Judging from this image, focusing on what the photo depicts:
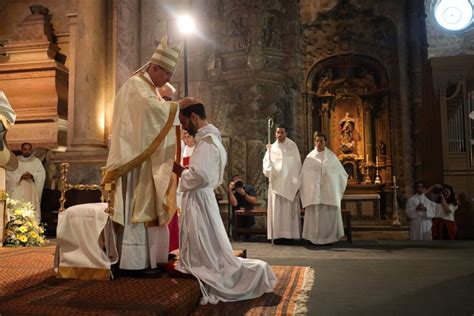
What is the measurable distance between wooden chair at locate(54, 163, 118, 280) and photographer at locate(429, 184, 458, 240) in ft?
23.9

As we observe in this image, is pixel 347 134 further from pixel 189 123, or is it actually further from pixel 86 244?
pixel 86 244

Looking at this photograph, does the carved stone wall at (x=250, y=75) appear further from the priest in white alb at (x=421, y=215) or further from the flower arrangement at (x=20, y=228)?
the flower arrangement at (x=20, y=228)

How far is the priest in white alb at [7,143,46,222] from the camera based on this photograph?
8734mm

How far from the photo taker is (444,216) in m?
9.12

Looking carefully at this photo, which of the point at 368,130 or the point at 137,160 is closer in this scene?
the point at 137,160

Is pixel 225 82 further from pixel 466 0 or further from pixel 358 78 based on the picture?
pixel 466 0

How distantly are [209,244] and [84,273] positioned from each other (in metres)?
1.07

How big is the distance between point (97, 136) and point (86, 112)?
53cm

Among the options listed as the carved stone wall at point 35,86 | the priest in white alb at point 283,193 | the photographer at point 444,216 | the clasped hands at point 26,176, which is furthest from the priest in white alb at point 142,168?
the photographer at point 444,216

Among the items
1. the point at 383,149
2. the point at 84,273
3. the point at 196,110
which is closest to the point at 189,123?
the point at 196,110

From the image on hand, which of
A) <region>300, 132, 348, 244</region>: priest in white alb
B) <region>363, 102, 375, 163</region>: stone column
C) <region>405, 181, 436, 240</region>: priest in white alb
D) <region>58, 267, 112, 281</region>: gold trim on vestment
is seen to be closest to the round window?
<region>363, 102, 375, 163</region>: stone column

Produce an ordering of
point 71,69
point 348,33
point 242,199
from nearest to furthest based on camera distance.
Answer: point 242,199
point 71,69
point 348,33

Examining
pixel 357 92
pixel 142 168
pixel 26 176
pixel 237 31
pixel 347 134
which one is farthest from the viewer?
pixel 357 92

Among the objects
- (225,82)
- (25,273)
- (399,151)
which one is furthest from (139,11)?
(25,273)
